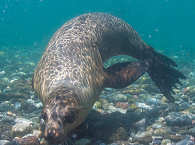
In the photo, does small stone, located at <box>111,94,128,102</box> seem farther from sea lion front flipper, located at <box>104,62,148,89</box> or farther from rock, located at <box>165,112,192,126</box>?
rock, located at <box>165,112,192,126</box>

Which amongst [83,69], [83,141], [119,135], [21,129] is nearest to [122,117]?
[119,135]

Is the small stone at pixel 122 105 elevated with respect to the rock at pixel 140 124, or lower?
elevated

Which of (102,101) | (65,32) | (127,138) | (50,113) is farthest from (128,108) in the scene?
(50,113)

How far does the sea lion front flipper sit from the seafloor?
2.60ft

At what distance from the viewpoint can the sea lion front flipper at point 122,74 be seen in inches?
223

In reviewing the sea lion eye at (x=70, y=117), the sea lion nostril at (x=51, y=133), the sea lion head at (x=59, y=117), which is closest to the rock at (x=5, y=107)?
the sea lion head at (x=59, y=117)

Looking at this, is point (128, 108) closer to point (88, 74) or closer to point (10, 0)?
point (88, 74)

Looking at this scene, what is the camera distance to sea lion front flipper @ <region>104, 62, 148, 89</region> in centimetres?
567

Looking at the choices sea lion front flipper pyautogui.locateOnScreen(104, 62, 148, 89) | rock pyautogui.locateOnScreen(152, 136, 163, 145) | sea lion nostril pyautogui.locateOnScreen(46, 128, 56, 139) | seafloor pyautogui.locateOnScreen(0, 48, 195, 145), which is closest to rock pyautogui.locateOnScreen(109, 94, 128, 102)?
seafloor pyautogui.locateOnScreen(0, 48, 195, 145)

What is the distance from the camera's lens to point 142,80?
10000 mm

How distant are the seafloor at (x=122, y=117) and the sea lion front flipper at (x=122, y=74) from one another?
79 cm

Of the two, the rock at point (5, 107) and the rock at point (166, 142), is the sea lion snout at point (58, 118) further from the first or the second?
the rock at point (5, 107)

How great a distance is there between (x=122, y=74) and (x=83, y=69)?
1387 mm

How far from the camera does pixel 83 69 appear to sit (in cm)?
476
